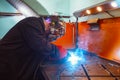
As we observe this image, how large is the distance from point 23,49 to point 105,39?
85cm

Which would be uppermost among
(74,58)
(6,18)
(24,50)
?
(6,18)

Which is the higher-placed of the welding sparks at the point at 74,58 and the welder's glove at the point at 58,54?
the welder's glove at the point at 58,54

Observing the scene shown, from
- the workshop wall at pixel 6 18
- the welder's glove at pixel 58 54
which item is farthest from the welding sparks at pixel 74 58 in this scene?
the workshop wall at pixel 6 18

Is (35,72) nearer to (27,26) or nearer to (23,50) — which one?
(23,50)

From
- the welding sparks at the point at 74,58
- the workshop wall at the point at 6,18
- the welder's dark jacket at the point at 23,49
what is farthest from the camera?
the workshop wall at the point at 6,18

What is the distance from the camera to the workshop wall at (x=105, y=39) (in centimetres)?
154

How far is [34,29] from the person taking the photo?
131 cm

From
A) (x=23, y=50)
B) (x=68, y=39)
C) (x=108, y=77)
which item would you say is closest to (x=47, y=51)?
(x=23, y=50)

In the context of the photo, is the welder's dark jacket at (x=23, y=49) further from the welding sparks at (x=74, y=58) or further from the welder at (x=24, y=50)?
the welding sparks at (x=74, y=58)

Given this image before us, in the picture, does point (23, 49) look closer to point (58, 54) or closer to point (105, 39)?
point (58, 54)

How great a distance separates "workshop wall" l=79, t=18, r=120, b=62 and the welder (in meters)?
0.63

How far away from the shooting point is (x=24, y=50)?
136 cm

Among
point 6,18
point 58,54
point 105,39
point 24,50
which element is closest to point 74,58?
point 58,54

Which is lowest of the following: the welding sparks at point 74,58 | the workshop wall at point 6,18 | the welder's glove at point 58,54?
the welding sparks at point 74,58
